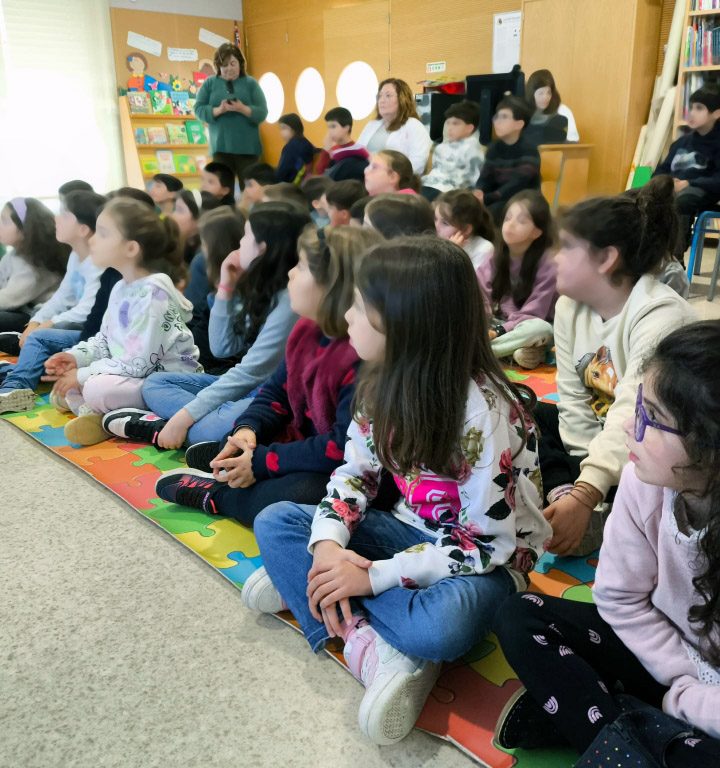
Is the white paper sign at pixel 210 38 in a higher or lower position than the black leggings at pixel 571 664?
higher

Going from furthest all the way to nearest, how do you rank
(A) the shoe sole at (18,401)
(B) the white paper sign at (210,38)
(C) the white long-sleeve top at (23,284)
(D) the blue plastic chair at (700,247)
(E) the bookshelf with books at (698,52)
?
(B) the white paper sign at (210,38) → (E) the bookshelf with books at (698,52) → (D) the blue plastic chair at (700,247) → (C) the white long-sleeve top at (23,284) → (A) the shoe sole at (18,401)

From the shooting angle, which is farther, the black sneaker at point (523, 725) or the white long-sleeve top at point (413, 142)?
the white long-sleeve top at point (413, 142)

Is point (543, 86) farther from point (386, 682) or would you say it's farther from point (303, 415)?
point (386, 682)

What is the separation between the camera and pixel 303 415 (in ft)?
5.46

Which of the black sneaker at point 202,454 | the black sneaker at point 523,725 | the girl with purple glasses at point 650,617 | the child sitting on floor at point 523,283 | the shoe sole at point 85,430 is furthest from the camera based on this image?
the child sitting on floor at point 523,283

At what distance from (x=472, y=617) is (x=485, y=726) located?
153mm

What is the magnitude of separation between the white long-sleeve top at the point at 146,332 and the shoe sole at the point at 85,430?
0.17 meters

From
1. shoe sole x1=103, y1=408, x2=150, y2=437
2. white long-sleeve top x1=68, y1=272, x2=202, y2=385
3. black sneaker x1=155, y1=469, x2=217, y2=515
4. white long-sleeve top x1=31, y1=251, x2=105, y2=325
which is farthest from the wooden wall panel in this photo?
black sneaker x1=155, y1=469, x2=217, y2=515

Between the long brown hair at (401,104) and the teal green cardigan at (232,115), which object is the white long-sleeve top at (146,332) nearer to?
the long brown hair at (401,104)

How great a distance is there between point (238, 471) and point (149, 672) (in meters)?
0.48

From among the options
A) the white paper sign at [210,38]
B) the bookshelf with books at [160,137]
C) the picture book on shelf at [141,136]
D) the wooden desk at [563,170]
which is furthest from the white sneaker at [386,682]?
the white paper sign at [210,38]

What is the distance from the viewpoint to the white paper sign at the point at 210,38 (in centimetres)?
639

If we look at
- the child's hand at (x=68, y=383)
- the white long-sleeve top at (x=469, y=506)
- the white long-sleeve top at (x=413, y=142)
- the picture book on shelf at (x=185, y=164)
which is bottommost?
the child's hand at (x=68, y=383)

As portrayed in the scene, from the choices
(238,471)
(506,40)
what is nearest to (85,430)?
(238,471)
